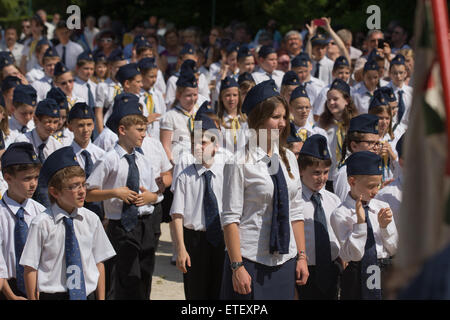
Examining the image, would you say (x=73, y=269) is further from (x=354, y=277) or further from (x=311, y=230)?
(x=354, y=277)

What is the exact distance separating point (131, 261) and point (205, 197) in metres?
0.78

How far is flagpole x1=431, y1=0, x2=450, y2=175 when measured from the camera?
4.47 ft

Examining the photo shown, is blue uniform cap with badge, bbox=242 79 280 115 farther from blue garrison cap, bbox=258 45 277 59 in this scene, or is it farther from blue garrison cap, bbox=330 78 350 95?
blue garrison cap, bbox=258 45 277 59

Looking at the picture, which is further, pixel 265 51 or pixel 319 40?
pixel 319 40

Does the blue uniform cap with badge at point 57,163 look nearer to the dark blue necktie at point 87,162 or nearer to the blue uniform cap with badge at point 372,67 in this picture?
the dark blue necktie at point 87,162

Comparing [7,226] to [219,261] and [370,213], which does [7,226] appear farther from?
[370,213]

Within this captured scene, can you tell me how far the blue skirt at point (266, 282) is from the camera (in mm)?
4355

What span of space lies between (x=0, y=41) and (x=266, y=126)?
15.0 meters

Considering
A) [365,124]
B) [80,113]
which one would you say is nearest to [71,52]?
[80,113]

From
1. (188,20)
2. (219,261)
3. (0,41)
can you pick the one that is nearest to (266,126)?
(219,261)

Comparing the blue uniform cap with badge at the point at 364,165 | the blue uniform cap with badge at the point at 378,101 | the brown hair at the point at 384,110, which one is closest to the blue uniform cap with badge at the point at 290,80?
the blue uniform cap with badge at the point at 378,101

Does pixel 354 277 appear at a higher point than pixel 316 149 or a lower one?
lower

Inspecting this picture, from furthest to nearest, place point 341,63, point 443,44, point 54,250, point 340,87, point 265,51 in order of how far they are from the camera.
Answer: point 265,51, point 341,63, point 340,87, point 54,250, point 443,44

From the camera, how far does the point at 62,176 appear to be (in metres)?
4.95
